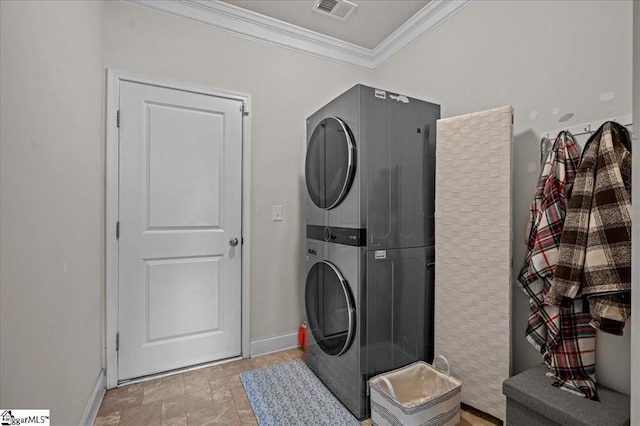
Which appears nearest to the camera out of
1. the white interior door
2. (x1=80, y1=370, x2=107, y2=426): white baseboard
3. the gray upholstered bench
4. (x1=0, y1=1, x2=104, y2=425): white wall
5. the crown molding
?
(x1=0, y1=1, x2=104, y2=425): white wall

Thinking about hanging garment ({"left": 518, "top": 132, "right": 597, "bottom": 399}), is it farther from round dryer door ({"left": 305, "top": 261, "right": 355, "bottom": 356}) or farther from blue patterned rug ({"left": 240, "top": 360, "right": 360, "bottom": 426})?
blue patterned rug ({"left": 240, "top": 360, "right": 360, "bottom": 426})

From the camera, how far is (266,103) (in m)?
2.52

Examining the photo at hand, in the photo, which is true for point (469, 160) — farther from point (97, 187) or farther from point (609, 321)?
point (97, 187)

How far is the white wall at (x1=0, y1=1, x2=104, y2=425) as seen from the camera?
34.3 inches

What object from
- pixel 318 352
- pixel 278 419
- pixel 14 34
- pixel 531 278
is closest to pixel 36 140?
pixel 14 34

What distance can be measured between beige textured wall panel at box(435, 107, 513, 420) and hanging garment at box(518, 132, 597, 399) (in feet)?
0.38

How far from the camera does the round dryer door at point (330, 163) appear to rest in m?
1.74

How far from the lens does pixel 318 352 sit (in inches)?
82.0

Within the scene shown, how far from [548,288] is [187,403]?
2.10 metres

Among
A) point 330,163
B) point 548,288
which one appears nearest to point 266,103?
point 330,163

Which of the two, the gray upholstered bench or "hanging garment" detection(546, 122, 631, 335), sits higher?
"hanging garment" detection(546, 122, 631, 335)

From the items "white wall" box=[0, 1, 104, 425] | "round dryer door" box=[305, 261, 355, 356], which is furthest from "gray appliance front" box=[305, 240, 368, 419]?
"white wall" box=[0, 1, 104, 425]

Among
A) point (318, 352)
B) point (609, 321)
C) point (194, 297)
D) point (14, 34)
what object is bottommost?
point (318, 352)

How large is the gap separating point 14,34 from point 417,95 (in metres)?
2.40
